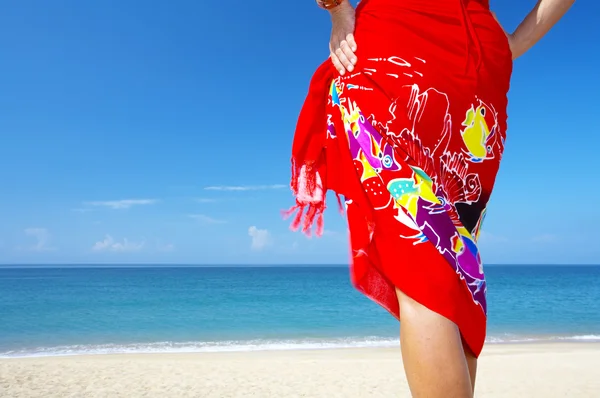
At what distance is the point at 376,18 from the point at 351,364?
7.66m

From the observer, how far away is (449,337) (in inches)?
33.1

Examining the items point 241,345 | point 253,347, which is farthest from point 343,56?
point 241,345

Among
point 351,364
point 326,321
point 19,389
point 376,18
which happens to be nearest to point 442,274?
point 376,18

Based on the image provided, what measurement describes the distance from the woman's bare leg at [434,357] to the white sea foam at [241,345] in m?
10.8

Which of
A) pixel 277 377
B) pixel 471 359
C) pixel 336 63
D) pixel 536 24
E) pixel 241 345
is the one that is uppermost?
pixel 536 24

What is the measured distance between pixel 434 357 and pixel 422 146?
0.39 m

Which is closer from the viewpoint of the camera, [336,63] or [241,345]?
[336,63]

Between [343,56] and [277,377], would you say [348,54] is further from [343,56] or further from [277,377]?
[277,377]

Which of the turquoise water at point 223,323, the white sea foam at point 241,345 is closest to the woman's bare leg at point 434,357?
the white sea foam at point 241,345

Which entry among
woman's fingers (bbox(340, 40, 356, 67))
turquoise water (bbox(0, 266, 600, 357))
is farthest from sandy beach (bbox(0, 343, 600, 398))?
woman's fingers (bbox(340, 40, 356, 67))

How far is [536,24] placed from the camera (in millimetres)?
1304

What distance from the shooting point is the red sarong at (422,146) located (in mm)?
893

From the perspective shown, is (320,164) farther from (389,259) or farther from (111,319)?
(111,319)

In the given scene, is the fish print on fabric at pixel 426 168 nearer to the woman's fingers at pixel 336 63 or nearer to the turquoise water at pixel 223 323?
the woman's fingers at pixel 336 63
